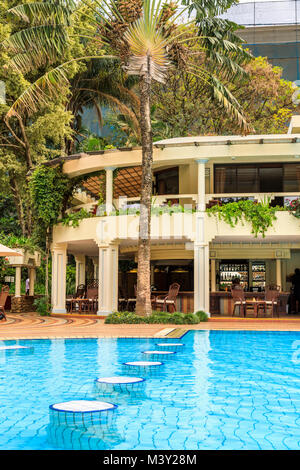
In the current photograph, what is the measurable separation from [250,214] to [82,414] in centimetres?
1452

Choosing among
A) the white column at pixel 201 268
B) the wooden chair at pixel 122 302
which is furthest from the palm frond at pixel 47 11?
the wooden chair at pixel 122 302

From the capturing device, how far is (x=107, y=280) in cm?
2061

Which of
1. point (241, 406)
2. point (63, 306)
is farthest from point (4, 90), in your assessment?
point (241, 406)

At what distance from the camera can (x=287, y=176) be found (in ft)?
74.7

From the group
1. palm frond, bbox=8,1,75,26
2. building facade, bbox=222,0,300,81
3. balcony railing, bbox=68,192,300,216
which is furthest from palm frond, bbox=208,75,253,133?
building facade, bbox=222,0,300,81

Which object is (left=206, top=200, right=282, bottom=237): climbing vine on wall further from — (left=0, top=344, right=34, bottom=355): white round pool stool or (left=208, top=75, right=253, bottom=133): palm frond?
(left=0, top=344, right=34, bottom=355): white round pool stool

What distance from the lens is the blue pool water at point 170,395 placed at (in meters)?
5.18

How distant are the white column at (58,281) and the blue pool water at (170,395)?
1009cm

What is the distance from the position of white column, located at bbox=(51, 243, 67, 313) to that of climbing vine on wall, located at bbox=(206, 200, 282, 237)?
7063mm

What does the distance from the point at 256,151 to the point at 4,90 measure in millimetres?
11483

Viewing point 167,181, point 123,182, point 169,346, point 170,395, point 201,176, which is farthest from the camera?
point 123,182

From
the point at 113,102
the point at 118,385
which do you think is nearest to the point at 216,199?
the point at 113,102

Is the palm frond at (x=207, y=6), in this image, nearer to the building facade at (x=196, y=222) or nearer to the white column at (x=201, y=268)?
the building facade at (x=196, y=222)

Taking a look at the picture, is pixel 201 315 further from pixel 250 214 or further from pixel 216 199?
pixel 216 199
